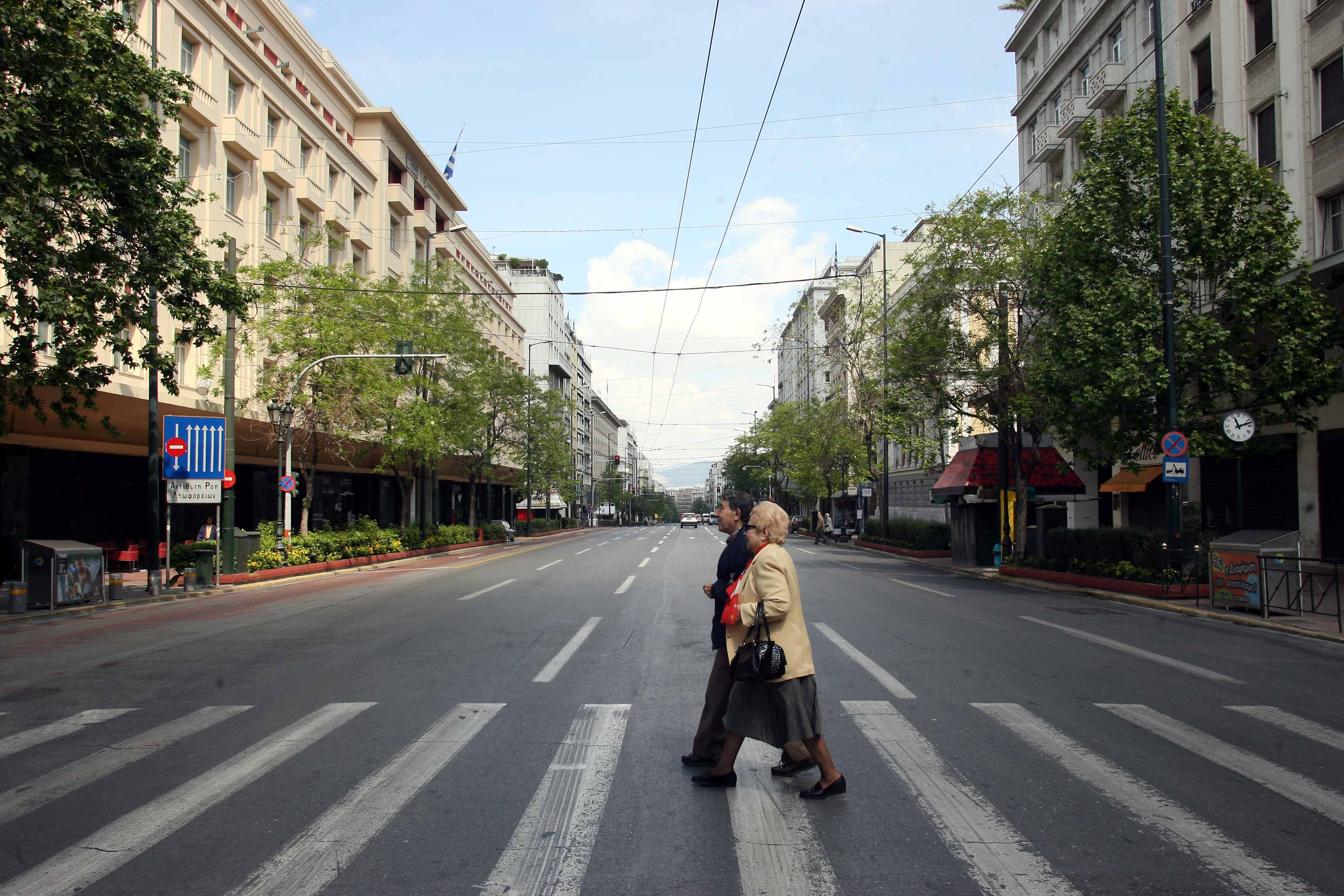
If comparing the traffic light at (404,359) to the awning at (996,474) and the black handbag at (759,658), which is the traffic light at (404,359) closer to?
the awning at (996,474)

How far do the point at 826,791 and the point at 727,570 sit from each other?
1.36 metres

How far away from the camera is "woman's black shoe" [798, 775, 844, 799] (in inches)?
203

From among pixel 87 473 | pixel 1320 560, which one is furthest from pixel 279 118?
pixel 1320 560

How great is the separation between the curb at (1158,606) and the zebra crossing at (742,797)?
5.91 metres

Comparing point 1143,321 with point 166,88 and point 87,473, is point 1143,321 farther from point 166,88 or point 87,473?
point 87,473

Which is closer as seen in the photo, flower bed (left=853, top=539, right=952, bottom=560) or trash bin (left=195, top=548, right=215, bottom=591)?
trash bin (left=195, top=548, right=215, bottom=591)

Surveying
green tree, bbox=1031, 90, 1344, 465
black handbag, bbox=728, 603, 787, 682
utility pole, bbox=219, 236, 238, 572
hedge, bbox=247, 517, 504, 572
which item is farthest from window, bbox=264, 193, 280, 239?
black handbag, bbox=728, 603, 787, 682

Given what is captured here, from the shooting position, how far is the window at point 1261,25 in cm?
2222

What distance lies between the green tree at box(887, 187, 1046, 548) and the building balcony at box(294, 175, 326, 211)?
71.4 feet

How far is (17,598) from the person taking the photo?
15.8 m

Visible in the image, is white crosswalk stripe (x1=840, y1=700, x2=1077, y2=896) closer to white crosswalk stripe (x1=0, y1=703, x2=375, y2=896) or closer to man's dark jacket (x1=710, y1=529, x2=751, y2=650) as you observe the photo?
man's dark jacket (x1=710, y1=529, x2=751, y2=650)

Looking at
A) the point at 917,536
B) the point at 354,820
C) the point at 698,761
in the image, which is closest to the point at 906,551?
the point at 917,536

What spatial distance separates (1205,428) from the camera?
19094mm

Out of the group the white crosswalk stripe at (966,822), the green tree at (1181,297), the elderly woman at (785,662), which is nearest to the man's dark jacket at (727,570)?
the elderly woman at (785,662)
